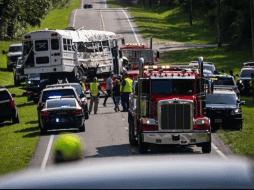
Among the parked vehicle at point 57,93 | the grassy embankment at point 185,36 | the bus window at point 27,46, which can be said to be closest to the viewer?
the parked vehicle at point 57,93

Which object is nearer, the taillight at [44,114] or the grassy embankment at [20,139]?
the grassy embankment at [20,139]

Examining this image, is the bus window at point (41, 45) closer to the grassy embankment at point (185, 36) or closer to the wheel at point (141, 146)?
the grassy embankment at point (185, 36)

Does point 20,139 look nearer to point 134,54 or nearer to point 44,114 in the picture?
point 44,114

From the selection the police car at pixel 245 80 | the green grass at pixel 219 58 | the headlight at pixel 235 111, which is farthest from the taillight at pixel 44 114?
the police car at pixel 245 80

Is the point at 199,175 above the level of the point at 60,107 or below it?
above

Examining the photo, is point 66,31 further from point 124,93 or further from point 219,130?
point 219,130

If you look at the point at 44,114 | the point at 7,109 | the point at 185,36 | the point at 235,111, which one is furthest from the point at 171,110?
the point at 185,36

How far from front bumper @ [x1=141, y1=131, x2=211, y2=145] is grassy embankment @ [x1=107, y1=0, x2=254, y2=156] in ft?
21.7

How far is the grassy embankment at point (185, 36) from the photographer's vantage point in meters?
58.0

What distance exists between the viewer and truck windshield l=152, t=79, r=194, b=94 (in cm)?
1819

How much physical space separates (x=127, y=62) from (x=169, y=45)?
28025mm

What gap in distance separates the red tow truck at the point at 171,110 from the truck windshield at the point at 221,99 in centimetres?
730

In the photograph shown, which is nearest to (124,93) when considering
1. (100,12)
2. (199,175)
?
(199,175)

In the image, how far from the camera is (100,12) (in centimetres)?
10094
